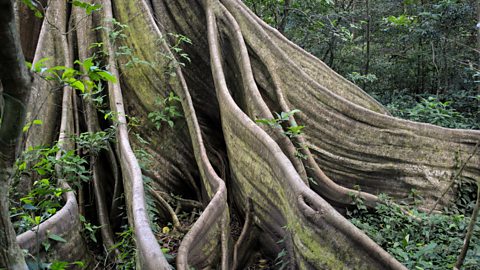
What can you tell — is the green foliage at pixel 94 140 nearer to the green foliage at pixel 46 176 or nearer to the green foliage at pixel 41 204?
the green foliage at pixel 46 176

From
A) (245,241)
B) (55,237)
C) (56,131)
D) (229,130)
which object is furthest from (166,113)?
(55,237)

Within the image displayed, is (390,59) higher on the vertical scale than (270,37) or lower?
lower

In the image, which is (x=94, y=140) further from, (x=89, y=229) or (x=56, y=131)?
(x=89, y=229)

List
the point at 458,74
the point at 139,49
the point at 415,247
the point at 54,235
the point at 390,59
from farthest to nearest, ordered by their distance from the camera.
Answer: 1. the point at 390,59
2. the point at 458,74
3. the point at 139,49
4. the point at 415,247
5. the point at 54,235

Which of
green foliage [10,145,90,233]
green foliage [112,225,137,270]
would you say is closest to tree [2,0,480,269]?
green foliage [112,225,137,270]

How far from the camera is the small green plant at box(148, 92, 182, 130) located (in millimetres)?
4977

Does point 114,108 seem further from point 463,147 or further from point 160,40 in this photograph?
point 463,147

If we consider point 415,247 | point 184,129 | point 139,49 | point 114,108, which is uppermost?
point 139,49

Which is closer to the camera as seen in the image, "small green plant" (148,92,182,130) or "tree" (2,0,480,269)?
"tree" (2,0,480,269)

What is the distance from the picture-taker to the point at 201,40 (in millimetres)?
5973

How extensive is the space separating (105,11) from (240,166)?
2801 mm

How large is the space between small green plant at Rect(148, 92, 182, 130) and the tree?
2 cm

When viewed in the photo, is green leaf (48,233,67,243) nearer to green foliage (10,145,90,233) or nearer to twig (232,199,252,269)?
green foliage (10,145,90,233)

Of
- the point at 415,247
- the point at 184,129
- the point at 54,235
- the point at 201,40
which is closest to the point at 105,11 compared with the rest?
the point at 201,40
